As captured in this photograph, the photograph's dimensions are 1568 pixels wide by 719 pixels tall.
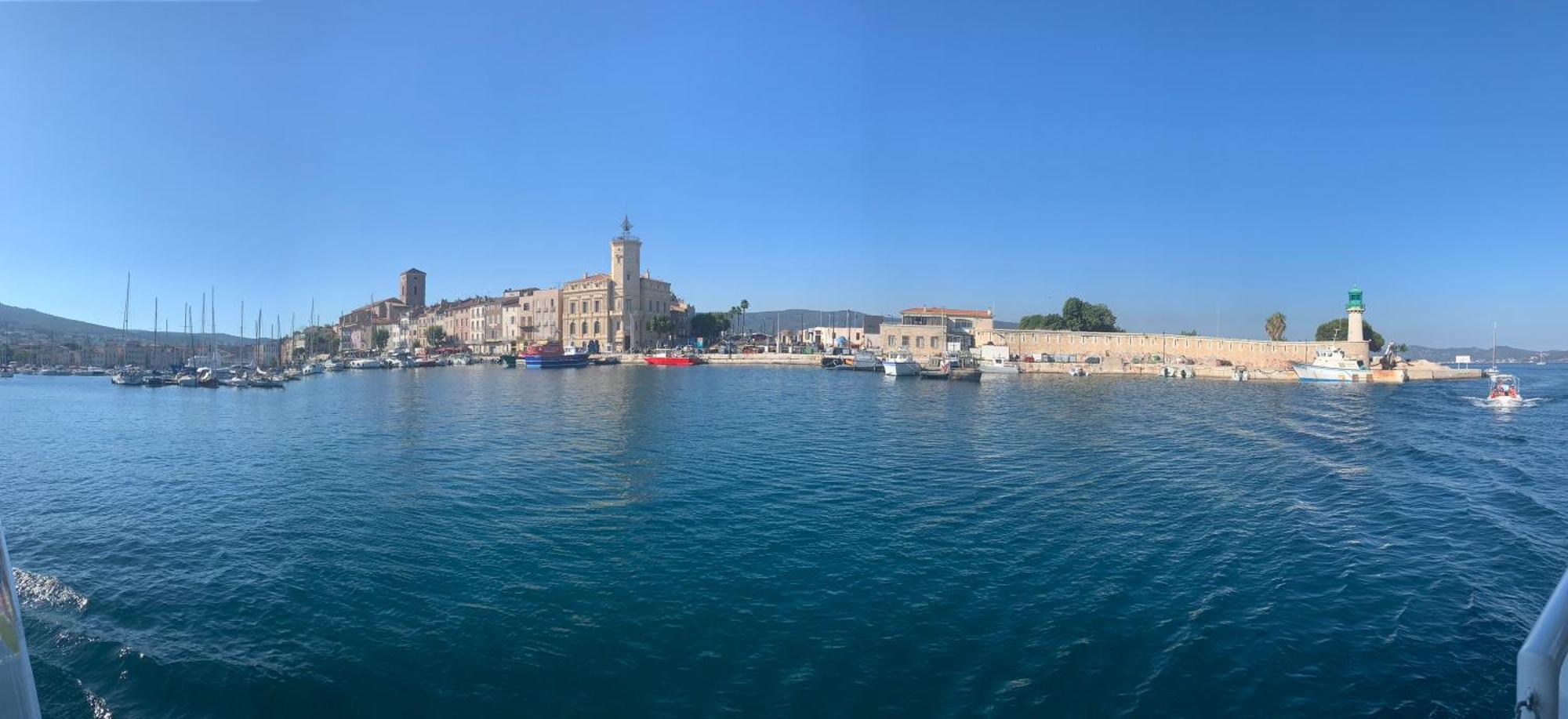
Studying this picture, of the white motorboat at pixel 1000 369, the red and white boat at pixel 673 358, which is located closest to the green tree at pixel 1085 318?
the white motorboat at pixel 1000 369

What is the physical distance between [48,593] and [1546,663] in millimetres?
12765

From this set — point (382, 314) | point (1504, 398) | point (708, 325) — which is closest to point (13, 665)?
point (1504, 398)

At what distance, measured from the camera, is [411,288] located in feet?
413

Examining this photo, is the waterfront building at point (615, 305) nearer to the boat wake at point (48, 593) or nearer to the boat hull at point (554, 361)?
the boat hull at point (554, 361)

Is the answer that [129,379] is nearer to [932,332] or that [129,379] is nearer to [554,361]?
[554,361]

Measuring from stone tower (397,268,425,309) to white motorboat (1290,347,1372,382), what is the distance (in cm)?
12551

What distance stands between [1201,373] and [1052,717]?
67811 mm

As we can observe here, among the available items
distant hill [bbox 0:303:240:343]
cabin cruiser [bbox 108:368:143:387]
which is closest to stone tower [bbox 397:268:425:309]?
distant hill [bbox 0:303:240:343]

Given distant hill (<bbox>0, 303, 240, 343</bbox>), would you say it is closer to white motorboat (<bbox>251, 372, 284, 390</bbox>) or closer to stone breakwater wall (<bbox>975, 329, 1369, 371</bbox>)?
white motorboat (<bbox>251, 372, 284, 390</bbox>)

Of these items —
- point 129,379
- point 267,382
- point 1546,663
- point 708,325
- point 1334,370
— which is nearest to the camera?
point 1546,663

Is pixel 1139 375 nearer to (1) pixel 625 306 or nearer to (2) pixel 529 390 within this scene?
(2) pixel 529 390

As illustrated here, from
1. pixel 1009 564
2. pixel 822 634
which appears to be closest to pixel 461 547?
pixel 822 634

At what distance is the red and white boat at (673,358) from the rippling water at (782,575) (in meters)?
59.4

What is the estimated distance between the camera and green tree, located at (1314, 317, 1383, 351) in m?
66.9
